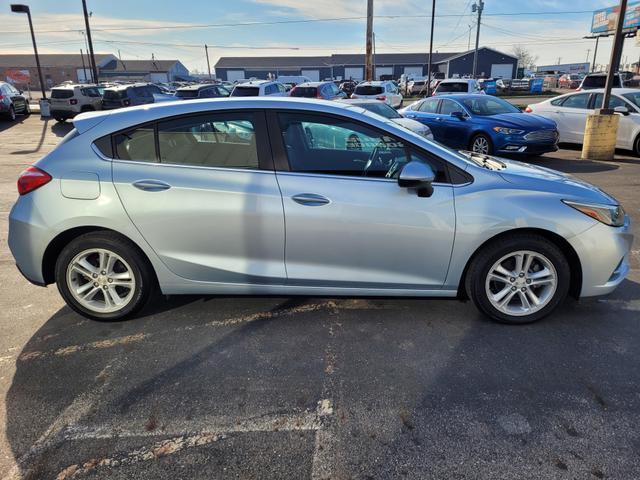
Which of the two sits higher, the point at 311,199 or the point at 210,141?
the point at 210,141

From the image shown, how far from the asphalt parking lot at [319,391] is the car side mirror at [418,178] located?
3.39 ft

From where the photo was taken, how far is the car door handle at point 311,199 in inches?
128

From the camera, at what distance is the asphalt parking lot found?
2.27 m

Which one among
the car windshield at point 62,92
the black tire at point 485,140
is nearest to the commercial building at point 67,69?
the car windshield at point 62,92

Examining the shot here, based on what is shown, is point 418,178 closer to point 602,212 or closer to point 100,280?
point 602,212

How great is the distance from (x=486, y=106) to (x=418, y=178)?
902cm

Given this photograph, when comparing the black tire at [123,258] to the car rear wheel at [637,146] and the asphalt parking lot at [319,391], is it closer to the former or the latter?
the asphalt parking lot at [319,391]

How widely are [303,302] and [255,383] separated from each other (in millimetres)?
1170

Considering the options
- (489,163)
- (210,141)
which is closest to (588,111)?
(489,163)

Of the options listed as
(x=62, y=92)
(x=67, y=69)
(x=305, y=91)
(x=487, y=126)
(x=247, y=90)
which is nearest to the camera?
(x=487, y=126)

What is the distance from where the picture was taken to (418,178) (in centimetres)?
311

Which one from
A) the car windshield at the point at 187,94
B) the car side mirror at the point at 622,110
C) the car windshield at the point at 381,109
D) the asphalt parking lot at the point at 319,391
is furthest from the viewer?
the car windshield at the point at 187,94

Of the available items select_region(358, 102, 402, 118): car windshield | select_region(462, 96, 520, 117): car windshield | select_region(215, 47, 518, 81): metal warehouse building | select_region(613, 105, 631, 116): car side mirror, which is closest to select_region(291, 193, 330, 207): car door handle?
select_region(462, 96, 520, 117): car windshield

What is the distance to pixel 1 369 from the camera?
10.1 ft
